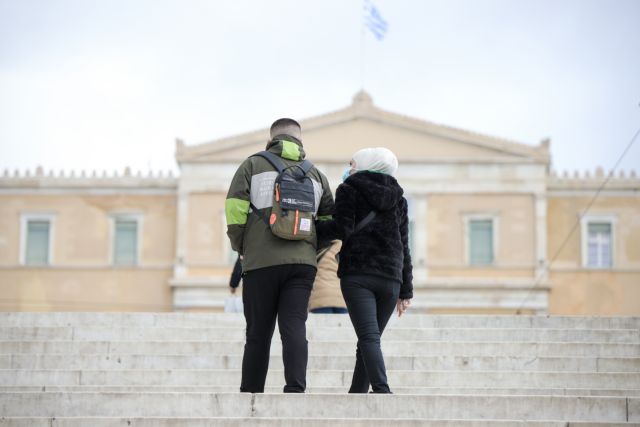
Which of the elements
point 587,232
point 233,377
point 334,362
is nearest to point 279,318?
point 233,377

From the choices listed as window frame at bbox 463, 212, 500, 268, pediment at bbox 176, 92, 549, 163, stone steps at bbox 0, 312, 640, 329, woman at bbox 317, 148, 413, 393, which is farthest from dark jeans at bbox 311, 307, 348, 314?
window frame at bbox 463, 212, 500, 268

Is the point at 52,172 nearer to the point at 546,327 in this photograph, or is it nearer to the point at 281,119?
the point at 546,327

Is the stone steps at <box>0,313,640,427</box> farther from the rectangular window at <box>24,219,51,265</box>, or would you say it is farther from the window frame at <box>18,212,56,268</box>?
the rectangular window at <box>24,219,51,265</box>

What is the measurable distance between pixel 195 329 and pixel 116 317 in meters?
1.07

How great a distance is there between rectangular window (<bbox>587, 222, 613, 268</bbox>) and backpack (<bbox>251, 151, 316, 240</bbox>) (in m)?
31.9

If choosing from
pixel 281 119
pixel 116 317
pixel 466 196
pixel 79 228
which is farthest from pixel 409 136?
pixel 281 119

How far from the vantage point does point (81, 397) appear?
10.3 metres

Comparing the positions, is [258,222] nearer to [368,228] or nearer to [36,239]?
[368,228]

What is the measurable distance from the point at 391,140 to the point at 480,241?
3.69 meters

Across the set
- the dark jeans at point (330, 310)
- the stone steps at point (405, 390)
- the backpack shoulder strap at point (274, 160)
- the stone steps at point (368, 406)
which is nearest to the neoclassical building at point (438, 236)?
the dark jeans at point (330, 310)

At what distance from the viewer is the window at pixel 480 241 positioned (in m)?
41.5

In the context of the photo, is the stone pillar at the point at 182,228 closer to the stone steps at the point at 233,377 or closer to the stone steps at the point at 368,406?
the stone steps at the point at 233,377

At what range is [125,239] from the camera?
141 feet

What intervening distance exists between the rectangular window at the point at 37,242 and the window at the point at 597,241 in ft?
49.0
